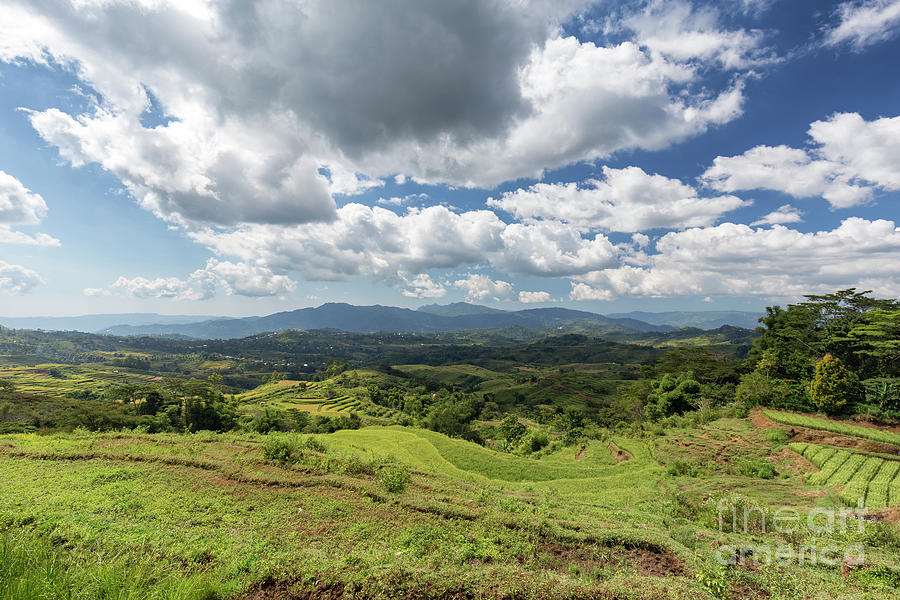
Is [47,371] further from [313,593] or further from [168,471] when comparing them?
[313,593]

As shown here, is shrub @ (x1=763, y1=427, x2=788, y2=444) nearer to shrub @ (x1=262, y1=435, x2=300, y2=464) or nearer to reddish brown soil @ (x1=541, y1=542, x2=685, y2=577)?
reddish brown soil @ (x1=541, y1=542, x2=685, y2=577)

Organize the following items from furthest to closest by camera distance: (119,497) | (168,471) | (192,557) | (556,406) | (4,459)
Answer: (556,406) → (4,459) → (168,471) → (119,497) → (192,557)

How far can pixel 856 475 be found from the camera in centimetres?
1672

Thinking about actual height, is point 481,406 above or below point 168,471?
below

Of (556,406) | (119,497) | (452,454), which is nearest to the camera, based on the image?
(119,497)

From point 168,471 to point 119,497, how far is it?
2.75m

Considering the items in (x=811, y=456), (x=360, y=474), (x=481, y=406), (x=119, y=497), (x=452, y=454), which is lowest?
(x=481, y=406)

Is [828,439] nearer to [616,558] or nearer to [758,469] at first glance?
[758,469]

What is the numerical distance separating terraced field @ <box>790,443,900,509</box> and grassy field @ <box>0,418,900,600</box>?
55 centimetres

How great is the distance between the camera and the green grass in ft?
66.5

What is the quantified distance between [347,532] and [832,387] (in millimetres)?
35514

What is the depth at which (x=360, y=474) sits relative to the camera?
14711 millimetres

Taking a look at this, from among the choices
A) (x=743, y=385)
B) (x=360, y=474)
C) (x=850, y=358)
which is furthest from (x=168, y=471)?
(x=850, y=358)

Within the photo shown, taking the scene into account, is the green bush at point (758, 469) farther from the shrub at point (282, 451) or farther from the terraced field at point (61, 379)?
the terraced field at point (61, 379)
